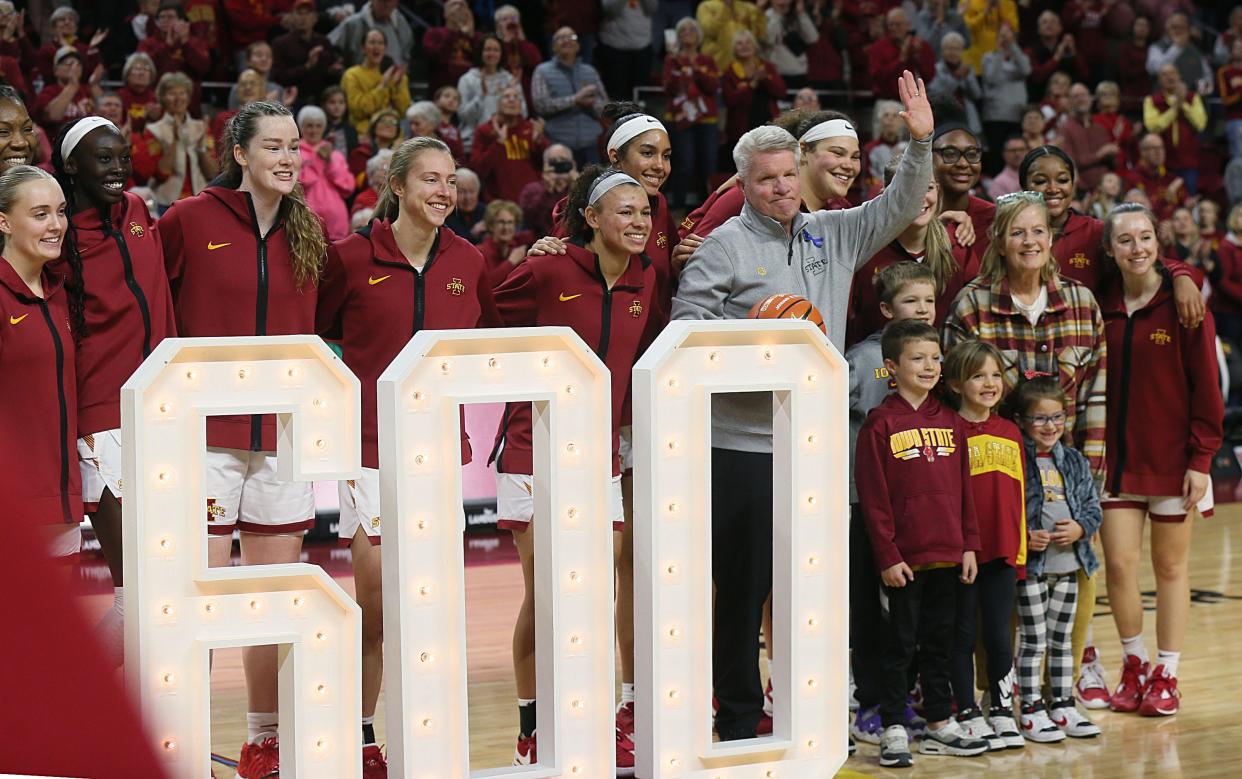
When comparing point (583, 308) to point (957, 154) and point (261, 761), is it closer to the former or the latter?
point (261, 761)

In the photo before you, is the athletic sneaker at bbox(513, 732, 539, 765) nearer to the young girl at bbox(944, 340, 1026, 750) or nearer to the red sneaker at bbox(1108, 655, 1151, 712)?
the young girl at bbox(944, 340, 1026, 750)

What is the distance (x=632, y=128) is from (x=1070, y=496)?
1.86 m

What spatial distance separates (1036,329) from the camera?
504 cm

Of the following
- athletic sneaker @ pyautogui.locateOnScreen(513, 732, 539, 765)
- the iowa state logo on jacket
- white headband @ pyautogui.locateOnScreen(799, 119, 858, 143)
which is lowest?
athletic sneaker @ pyautogui.locateOnScreen(513, 732, 539, 765)

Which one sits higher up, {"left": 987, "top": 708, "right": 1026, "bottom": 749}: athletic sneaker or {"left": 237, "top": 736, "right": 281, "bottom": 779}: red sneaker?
{"left": 237, "top": 736, "right": 281, "bottom": 779}: red sneaker

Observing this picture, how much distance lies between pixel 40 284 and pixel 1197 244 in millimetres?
10394

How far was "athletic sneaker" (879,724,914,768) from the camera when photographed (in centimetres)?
459

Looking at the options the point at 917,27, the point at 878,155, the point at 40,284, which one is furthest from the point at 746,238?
the point at 917,27

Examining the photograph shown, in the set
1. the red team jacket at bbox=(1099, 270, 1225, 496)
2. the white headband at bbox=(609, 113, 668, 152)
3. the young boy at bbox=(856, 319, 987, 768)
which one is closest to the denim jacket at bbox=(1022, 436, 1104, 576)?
the red team jacket at bbox=(1099, 270, 1225, 496)

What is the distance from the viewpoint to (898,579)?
461 cm

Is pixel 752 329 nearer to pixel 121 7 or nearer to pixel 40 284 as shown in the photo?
pixel 40 284

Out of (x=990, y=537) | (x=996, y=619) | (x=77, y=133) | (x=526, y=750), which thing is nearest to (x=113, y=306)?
(x=77, y=133)

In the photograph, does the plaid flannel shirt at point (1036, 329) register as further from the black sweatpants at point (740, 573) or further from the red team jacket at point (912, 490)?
the black sweatpants at point (740, 573)

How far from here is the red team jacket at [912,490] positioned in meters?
4.64
